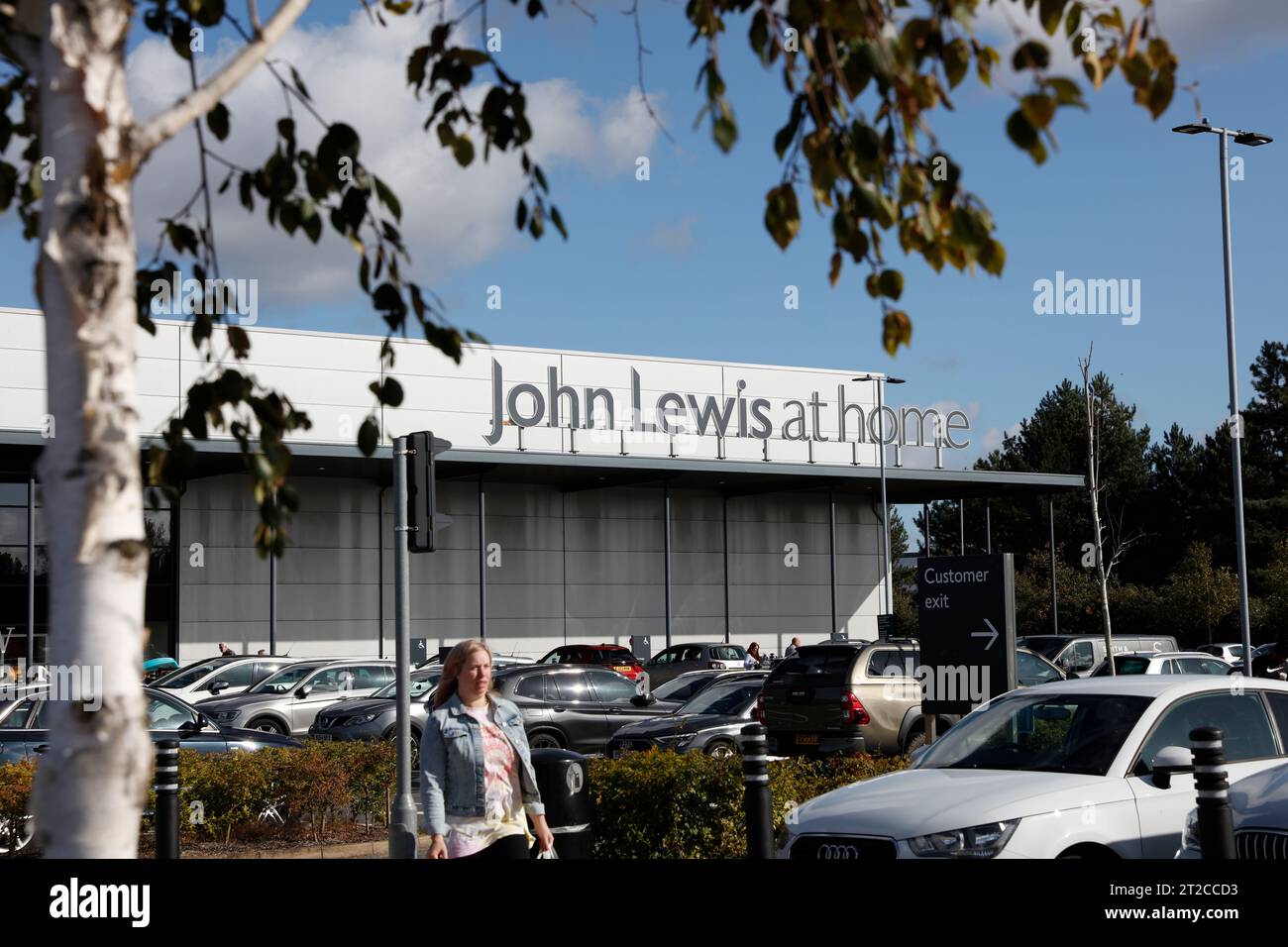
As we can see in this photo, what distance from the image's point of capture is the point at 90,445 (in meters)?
3.28

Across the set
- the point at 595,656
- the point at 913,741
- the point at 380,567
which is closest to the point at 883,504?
the point at 595,656

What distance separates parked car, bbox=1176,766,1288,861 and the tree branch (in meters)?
5.98

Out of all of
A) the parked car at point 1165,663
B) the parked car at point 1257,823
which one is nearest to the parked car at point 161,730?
the parked car at point 1257,823

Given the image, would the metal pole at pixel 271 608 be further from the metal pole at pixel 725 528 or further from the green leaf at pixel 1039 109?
the green leaf at pixel 1039 109

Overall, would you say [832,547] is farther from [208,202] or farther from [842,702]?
[208,202]

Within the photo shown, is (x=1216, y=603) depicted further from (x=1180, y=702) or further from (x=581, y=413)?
(x=1180, y=702)

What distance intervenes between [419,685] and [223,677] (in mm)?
6675

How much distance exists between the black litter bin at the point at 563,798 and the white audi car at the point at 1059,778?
128 cm

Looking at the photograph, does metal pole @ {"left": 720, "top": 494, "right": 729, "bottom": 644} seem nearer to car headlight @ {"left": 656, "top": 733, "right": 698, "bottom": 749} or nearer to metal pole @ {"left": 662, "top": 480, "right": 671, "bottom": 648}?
metal pole @ {"left": 662, "top": 480, "right": 671, "bottom": 648}

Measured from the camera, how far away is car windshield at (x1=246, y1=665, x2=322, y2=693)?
25422mm

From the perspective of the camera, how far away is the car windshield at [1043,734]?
27.7 feet

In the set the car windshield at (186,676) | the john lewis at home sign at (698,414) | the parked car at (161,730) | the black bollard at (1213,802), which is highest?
the john lewis at home sign at (698,414)
